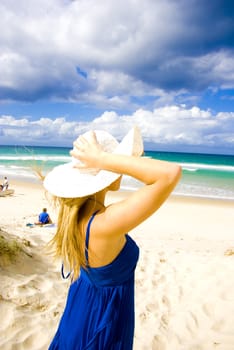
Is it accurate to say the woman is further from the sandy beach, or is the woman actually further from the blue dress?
the sandy beach

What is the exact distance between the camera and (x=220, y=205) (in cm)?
1647

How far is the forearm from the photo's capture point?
131cm

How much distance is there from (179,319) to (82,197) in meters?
3.23

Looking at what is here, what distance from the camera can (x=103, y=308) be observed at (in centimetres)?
166

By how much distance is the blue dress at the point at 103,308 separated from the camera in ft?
5.33

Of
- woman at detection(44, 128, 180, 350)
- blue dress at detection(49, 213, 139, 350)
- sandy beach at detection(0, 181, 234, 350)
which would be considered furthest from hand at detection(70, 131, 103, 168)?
sandy beach at detection(0, 181, 234, 350)

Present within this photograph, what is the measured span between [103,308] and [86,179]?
2.41 ft

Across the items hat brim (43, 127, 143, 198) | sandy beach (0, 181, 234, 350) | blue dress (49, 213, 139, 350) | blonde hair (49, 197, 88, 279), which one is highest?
hat brim (43, 127, 143, 198)

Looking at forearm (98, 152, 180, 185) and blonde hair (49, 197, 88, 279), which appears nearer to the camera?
→ forearm (98, 152, 180, 185)

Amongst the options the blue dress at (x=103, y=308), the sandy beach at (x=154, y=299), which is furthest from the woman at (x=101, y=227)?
the sandy beach at (x=154, y=299)

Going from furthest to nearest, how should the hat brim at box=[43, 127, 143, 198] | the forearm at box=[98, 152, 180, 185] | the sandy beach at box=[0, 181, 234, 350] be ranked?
the sandy beach at box=[0, 181, 234, 350] < the hat brim at box=[43, 127, 143, 198] < the forearm at box=[98, 152, 180, 185]

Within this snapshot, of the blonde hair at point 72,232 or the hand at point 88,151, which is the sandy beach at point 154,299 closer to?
the blonde hair at point 72,232

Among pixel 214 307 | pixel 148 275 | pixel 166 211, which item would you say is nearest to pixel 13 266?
pixel 148 275

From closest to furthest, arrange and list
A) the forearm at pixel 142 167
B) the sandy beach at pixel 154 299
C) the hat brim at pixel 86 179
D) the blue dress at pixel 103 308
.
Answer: the forearm at pixel 142 167 < the hat brim at pixel 86 179 < the blue dress at pixel 103 308 < the sandy beach at pixel 154 299
